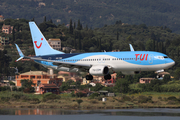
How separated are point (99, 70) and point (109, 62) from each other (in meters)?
2.91

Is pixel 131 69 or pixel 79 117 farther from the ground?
pixel 131 69

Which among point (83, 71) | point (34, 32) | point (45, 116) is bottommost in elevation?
point (45, 116)

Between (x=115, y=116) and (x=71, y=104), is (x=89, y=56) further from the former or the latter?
(x=71, y=104)

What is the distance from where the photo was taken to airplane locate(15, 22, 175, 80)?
235 ft

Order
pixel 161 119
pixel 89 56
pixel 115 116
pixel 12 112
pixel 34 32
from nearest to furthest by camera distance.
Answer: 1. pixel 89 56
2. pixel 34 32
3. pixel 161 119
4. pixel 115 116
5. pixel 12 112

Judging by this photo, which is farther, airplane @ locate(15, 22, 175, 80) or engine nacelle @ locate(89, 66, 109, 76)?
engine nacelle @ locate(89, 66, 109, 76)

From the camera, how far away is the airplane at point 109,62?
235 ft

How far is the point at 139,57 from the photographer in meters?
72.4

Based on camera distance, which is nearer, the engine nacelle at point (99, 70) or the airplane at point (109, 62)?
the airplane at point (109, 62)

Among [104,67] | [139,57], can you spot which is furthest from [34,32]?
[139,57]

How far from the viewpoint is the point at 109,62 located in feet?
248

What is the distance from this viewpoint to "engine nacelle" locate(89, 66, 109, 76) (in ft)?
244

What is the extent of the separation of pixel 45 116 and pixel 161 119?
56.2m

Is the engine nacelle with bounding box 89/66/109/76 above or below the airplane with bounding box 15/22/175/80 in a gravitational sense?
below
